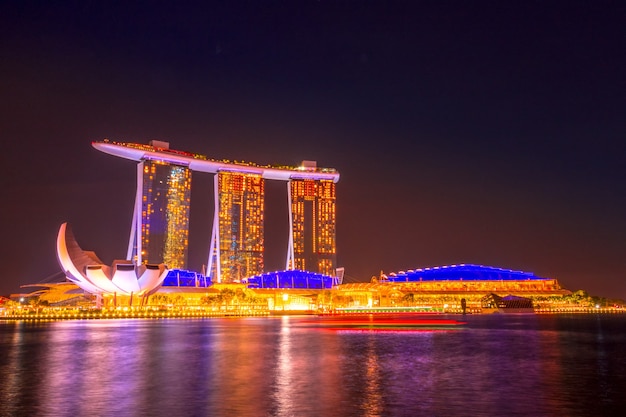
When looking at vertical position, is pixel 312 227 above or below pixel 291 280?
above

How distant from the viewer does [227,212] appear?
15038 cm

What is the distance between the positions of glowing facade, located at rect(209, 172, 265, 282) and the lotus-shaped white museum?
44689 mm

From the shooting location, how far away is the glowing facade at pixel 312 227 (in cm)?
15850

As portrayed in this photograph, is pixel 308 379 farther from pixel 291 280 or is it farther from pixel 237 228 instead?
pixel 237 228

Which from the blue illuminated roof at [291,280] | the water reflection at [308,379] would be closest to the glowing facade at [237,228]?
the blue illuminated roof at [291,280]

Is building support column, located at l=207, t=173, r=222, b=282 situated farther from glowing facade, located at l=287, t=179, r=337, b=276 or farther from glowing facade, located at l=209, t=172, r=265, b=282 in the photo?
glowing facade, located at l=287, t=179, r=337, b=276

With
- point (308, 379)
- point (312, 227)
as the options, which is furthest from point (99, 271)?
point (308, 379)

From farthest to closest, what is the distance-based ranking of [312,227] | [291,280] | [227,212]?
[312,227] → [227,212] → [291,280]

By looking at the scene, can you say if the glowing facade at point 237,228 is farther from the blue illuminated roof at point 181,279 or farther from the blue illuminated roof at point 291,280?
the blue illuminated roof at point 181,279

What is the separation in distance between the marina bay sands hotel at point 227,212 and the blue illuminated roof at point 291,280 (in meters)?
7.93

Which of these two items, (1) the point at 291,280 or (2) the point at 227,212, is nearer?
(1) the point at 291,280

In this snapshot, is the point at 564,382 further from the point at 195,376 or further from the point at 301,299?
the point at 301,299

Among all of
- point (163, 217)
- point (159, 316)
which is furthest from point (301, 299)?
point (159, 316)

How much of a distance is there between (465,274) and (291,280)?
1762 inches
